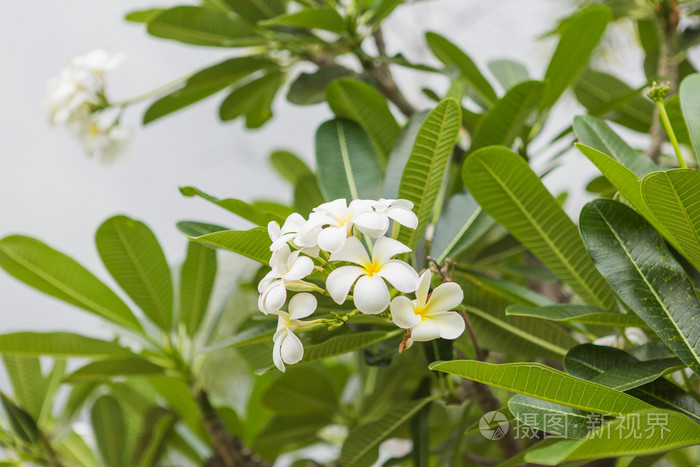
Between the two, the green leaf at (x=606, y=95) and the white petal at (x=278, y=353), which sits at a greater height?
the green leaf at (x=606, y=95)

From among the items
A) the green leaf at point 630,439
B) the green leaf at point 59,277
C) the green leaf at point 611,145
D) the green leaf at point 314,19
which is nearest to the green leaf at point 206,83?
the green leaf at point 314,19

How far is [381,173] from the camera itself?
77 cm

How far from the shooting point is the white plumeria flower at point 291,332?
49 centimetres

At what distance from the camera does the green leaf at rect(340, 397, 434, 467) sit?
0.72 m

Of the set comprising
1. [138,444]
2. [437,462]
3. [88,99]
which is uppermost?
[88,99]

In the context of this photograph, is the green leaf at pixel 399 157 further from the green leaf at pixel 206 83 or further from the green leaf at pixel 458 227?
the green leaf at pixel 206 83

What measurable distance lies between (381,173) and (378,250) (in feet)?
0.97

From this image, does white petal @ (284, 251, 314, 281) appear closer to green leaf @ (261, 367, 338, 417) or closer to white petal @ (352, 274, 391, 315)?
white petal @ (352, 274, 391, 315)

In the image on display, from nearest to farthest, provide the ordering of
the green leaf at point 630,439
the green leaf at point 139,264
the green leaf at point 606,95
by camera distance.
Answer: the green leaf at point 630,439
the green leaf at point 139,264
the green leaf at point 606,95

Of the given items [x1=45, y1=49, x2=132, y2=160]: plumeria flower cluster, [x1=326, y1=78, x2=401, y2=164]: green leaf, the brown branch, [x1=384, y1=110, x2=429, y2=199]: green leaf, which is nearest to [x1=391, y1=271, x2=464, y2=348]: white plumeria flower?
[x1=384, y1=110, x2=429, y2=199]: green leaf

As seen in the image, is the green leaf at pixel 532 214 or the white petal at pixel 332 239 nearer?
the white petal at pixel 332 239

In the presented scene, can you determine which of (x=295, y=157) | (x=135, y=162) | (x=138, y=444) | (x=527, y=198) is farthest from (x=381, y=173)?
(x=135, y=162)

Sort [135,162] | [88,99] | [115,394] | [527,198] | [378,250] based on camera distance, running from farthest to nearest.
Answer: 1. [135,162]
2. [115,394]
3. [88,99]
4. [527,198]
5. [378,250]

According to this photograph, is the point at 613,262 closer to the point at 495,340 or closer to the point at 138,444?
the point at 495,340
